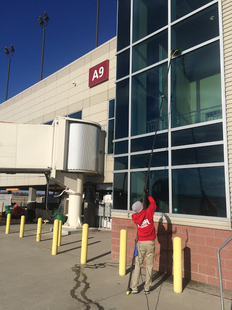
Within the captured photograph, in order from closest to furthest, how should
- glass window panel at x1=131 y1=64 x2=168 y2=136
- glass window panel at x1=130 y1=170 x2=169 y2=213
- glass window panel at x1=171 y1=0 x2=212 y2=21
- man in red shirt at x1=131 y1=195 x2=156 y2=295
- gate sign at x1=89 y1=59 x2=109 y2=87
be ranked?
man in red shirt at x1=131 y1=195 x2=156 y2=295 < glass window panel at x1=130 y1=170 x2=169 y2=213 < glass window panel at x1=171 y1=0 x2=212 y2=21 < glass window panel at x1=131 y1=64 x2=168 y2=136 < gate sign at x1=89 y1=59 x2=109 y2=87

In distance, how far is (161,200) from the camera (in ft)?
22.9

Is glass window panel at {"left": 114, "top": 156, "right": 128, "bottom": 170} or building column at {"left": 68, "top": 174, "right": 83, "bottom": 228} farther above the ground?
glass window panel at {"left": 114, "top": 156, "right": 128, "bottom": 170}

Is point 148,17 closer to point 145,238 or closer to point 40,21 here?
point 145,238

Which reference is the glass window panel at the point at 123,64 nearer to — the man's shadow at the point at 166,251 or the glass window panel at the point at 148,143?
the glass window panel at the point at 148,143

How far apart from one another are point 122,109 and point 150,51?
76.9 inches

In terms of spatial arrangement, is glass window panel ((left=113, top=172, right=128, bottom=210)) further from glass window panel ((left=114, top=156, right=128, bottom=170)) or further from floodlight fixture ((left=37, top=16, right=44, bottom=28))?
floodlight fixture ((left=37, top=16, right=44, bottom=28))

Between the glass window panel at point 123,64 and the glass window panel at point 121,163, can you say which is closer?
the glass window panel at point 121,163

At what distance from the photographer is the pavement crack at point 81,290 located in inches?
183

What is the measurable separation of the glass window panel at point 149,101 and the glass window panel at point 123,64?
1.80ft

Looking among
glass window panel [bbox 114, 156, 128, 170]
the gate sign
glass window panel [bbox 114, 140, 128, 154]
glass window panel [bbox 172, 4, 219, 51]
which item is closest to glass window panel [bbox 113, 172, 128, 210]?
glass window panel [bbox 114, 156, 128, 170]

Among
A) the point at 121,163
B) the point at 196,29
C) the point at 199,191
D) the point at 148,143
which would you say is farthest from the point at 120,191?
the point at 196,29

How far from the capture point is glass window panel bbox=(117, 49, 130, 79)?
8790 millimetres

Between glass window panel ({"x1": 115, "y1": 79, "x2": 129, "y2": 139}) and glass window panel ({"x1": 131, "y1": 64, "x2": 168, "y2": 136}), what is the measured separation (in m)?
0.27

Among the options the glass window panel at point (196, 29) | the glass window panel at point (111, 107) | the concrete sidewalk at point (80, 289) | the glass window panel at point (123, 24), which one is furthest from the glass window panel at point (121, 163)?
the glass window panel at point (111, 107)
